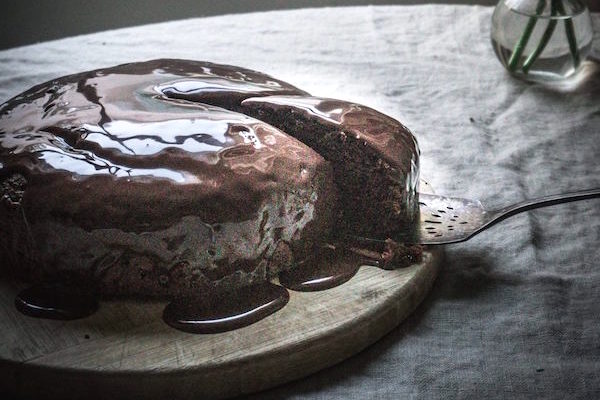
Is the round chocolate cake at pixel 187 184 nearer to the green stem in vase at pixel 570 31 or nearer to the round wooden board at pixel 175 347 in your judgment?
the round wooden board at pixel 175 347

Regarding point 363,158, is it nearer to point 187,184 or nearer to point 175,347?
point 187,184

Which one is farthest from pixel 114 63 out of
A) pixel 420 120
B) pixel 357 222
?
pixel 357 222

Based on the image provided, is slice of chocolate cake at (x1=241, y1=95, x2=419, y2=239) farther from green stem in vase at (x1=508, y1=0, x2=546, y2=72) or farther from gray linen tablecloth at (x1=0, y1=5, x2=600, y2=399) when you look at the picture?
green stem in vase at (x1=508, y1=0, x2=546, y2=72)

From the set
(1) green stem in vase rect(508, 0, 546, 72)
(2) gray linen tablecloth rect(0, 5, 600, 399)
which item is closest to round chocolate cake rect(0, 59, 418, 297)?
(2) gray linen tablecloth rect(0, 5, 600, 399)

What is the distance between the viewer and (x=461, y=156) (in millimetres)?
2598

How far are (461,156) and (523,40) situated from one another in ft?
1.58

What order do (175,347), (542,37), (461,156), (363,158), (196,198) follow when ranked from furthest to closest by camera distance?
1. (542,37)
2. (461,156)
3. (363,158)
4. (196,198)
5. (175,347)

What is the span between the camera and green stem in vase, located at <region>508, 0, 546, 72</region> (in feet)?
8.98

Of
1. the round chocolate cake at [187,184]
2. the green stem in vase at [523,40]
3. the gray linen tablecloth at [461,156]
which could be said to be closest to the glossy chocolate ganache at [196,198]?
the round chocolate cake at [187,184]

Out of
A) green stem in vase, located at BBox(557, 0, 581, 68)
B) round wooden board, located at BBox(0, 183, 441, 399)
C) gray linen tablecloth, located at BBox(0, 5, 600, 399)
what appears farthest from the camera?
green stem in vase, located at BBox(557, 0, 581, 68)

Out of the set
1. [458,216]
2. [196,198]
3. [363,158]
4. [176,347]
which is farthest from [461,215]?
[176,347]

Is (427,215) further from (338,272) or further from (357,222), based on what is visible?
(338,272)

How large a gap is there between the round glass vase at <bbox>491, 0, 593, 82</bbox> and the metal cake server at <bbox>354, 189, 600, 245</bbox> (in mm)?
820

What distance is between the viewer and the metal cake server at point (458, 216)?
6.65 feet
